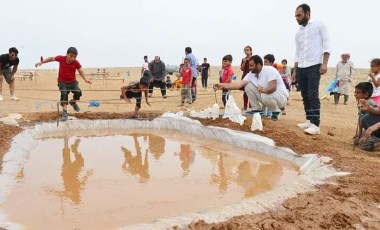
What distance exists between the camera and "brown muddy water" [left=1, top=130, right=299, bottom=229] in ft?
9.50

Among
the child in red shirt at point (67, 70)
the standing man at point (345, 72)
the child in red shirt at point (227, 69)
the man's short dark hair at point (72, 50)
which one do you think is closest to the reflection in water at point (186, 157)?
the child in red shirt at point (227, 69)

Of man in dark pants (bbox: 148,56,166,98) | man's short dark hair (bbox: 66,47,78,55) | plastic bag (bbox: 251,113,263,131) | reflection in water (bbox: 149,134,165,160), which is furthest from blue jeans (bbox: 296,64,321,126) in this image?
man in dark pants (bbox: 148,56,166,98)

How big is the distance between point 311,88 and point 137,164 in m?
2.45

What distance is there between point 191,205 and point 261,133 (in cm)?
227

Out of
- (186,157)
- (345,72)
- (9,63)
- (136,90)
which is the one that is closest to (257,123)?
(186,157)

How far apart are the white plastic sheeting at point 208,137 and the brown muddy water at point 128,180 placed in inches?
4.1

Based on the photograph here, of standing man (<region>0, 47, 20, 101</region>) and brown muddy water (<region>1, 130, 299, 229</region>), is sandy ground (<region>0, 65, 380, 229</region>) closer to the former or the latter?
brown muddy water (<region>1, 130, 299, 229</region>)

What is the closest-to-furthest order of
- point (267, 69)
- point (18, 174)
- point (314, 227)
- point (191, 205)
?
point (314, 227) → point (191, 205) → point (18, 174) → point (267, 69)

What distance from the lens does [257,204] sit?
287cm

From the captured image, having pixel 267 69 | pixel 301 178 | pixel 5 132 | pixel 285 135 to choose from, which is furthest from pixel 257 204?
pixel 5 132

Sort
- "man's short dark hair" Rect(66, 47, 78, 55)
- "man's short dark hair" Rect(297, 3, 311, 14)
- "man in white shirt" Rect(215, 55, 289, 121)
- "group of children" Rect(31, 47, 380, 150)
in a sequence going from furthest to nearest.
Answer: "man's short dark hair" Rect(66, 47, 78, 55) < "man in white shirt" Rect(215, 55, 289, 121) < "man's short dark hair" Rect(297, 3, 311, 14) < "group of children" Rect(31, 47, 380, 150)

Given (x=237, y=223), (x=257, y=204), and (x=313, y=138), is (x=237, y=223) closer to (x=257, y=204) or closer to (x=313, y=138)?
(x=257, y=204)

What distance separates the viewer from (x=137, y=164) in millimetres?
4398

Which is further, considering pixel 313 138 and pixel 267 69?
pixel 267 69
